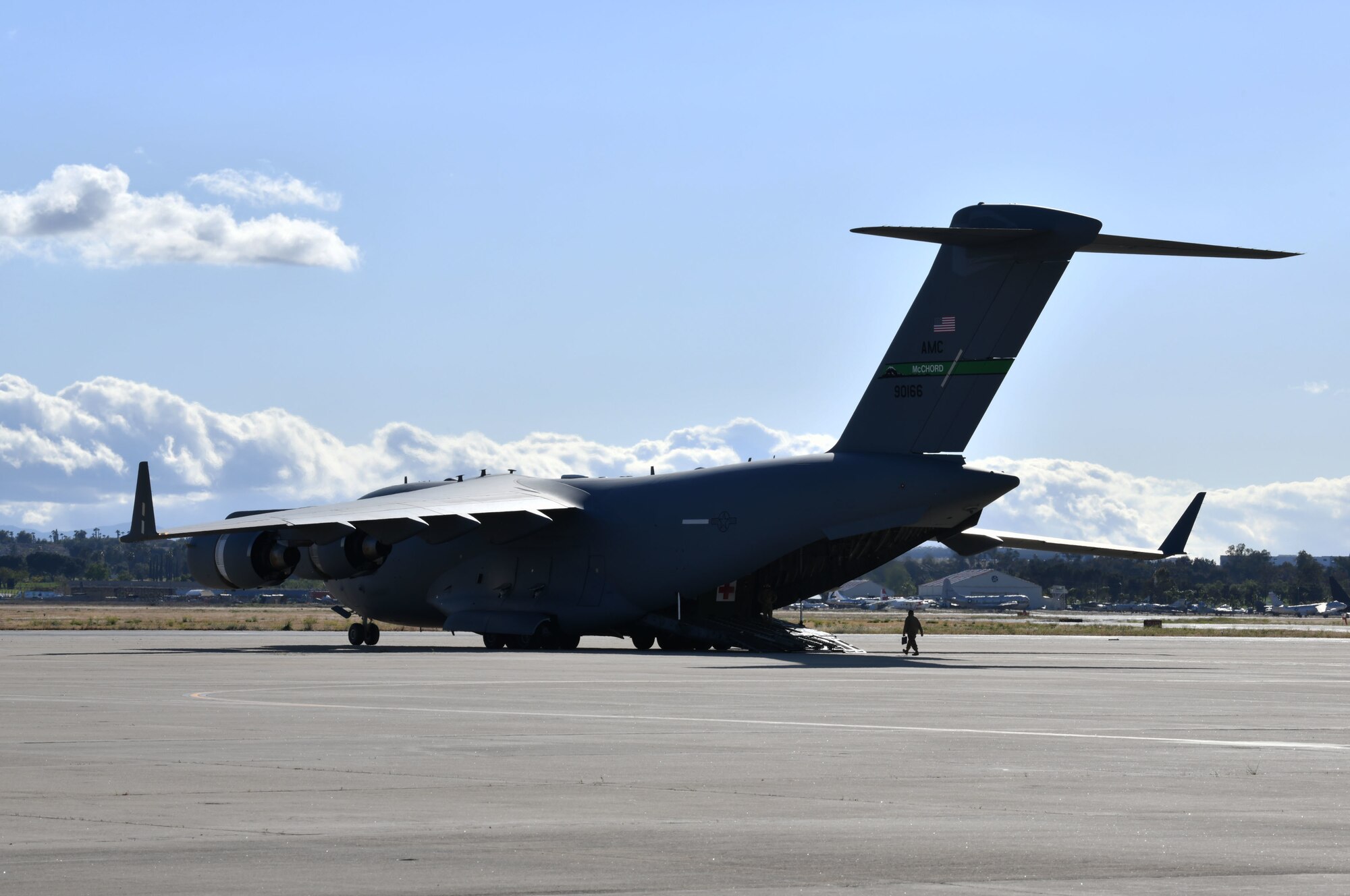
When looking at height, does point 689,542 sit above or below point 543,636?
above

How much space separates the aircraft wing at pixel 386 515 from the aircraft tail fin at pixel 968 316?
7.94 meters

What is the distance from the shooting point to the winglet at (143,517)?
128 ft

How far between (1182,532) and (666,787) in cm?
3723

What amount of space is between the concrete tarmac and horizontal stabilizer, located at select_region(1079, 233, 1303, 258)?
35.5 ft

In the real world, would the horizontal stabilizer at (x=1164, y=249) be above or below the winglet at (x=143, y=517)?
above

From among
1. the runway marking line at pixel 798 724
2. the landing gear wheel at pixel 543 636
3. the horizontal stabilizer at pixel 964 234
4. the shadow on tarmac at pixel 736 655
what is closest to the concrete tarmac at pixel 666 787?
the runway marking line at pixel 798 724

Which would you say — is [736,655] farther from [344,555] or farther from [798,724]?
[798,724]

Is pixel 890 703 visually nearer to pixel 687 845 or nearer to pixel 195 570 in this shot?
pixel 687 845

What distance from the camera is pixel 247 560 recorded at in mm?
40125

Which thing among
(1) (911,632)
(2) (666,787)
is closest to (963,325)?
(1) (911,632)

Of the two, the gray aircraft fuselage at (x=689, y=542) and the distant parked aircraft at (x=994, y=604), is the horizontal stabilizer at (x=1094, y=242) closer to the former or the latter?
the gray aircraft fuselage at (x=689, y=542)

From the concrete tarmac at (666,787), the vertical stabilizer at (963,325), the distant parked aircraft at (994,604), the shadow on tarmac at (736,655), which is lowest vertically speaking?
the concrete tarmac at (666,787)

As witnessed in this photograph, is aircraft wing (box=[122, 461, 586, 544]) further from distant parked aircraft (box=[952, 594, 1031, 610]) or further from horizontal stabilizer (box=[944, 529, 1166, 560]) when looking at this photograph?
distant parked aircraft (box=[952, 594, 1031, 610])

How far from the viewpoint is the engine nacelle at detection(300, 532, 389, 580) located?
4109 cm
